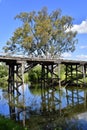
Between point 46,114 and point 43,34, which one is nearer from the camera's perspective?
point 46,114

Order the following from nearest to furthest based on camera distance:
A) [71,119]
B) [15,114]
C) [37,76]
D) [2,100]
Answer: [71,119], [15,114], [2,100], [37,76]

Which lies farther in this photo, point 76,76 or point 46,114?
point 76,76

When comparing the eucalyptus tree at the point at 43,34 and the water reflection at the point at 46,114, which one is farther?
the eucalyptus tree at the point at 43,34

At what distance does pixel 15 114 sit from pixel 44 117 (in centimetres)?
210

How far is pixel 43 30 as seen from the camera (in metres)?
58.2

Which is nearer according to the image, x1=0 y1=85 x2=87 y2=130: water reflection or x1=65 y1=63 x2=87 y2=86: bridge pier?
x1=0 y1=85 x2=87 y2=130: water reflection

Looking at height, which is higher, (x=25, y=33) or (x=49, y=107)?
(x=25, y=33)

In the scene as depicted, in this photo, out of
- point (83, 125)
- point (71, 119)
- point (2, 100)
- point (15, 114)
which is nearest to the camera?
point (83, 125)

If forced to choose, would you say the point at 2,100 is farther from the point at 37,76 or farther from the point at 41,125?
the point at 37,76

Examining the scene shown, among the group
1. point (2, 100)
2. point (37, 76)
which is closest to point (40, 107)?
point (2, 100)

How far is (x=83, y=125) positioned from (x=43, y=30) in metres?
43.0

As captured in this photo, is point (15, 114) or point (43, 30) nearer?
point (15, 114)

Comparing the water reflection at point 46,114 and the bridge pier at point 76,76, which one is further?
the bridge pier at point 76,76

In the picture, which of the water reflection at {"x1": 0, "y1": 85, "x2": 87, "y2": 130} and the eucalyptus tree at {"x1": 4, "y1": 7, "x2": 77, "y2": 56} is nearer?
the water reflection at {"x1": 0, "y1": 85, "x2": 87, "y2": 130}
